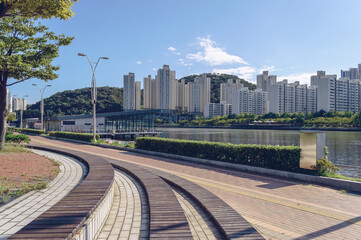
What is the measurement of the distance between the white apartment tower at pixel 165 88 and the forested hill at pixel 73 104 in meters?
39.9

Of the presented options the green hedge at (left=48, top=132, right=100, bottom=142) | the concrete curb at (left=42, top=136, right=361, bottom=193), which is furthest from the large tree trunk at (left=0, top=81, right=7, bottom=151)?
the concrete curb at (left=42, top=136, right=361, bottom=193)

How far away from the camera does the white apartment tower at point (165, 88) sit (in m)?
149

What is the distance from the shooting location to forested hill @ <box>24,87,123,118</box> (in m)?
98.4

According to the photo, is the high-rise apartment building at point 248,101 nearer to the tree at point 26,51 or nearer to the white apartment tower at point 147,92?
the white apartment tower at point 147,92

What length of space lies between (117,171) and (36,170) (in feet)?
9.86

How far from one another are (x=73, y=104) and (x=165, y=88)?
6226cm

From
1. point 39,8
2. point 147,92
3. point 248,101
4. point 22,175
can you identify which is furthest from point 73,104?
point 248,101

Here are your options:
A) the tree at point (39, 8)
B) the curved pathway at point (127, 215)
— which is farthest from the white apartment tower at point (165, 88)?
the curved pathway at point (127, 215)

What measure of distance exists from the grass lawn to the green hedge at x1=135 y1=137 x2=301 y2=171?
22.1 feet

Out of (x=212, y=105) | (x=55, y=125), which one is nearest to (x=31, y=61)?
(x=55, y=125)

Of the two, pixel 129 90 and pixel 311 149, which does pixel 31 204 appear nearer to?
pixel 311 149

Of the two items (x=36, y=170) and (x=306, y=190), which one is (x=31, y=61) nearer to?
(x=36, y=170)

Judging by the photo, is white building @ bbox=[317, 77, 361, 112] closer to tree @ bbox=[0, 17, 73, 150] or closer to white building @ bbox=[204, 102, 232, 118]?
white building @ bbox=[204, 102, 232, 118]

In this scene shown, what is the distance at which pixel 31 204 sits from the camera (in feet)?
18.3
